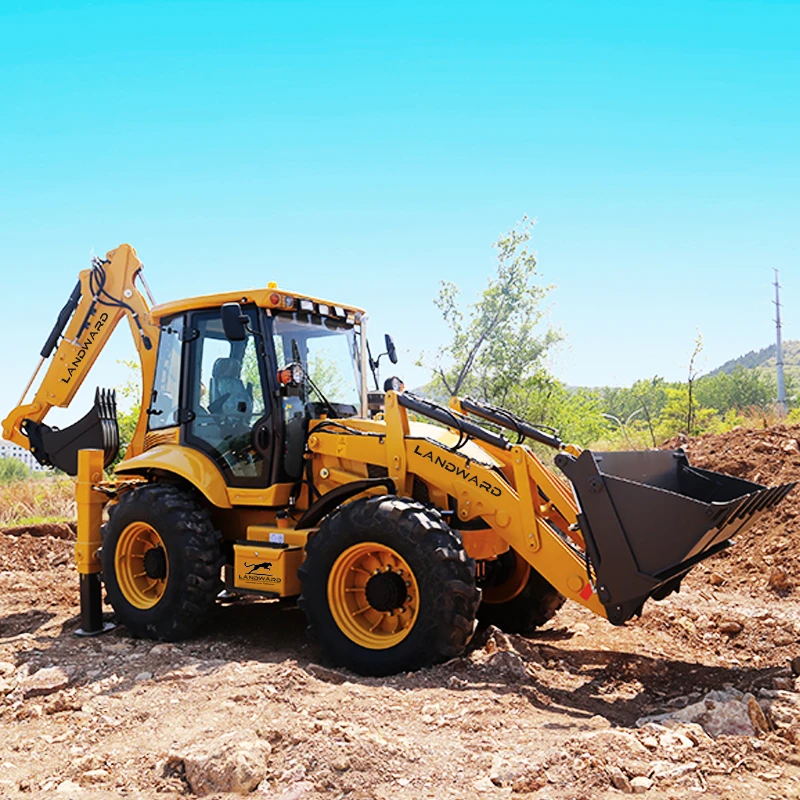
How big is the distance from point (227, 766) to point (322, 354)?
155 inches

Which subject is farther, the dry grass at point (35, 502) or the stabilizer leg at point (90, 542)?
the dry grass at point (35, 502)

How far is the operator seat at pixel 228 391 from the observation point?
23.0ft

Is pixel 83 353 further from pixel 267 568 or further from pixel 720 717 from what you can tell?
pixel 720 717

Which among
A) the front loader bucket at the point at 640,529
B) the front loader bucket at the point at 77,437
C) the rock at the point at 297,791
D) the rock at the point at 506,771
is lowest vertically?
the rock at the point at 297,791

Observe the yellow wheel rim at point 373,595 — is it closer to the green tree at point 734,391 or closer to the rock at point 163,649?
the rock at point 163,649

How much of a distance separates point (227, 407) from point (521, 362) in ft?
46.9

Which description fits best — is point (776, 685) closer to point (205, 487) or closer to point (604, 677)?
point (604, 677)

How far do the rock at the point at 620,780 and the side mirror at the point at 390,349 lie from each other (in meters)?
4.54

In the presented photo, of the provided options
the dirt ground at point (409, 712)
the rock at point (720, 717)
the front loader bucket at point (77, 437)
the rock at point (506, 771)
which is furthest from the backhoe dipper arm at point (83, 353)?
the rock at point (720, 717)

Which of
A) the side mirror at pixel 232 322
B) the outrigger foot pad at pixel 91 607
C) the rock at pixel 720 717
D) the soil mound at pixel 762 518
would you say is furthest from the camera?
the soil mound at pixel 762 518

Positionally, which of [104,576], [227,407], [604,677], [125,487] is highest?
[227,407]

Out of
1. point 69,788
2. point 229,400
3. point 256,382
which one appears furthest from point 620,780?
point 229,400

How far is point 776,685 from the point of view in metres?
4.90

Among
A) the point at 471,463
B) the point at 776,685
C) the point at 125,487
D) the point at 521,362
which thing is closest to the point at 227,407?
the point at 125,487
